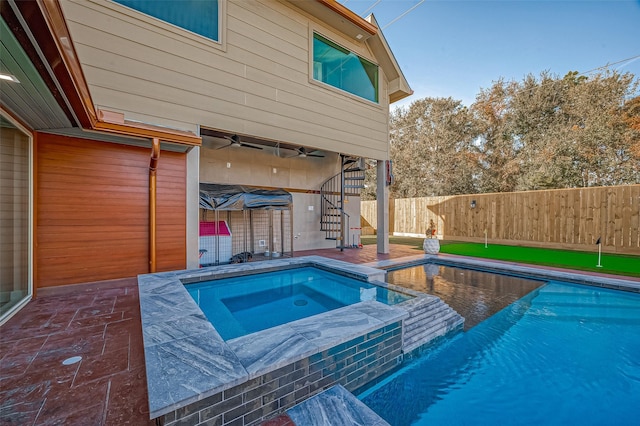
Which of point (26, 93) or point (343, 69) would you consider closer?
point (26, 93)

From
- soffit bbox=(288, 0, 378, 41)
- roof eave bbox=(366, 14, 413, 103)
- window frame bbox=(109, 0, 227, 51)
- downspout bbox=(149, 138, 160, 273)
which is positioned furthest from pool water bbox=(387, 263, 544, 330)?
soffit bbox=(288, 0, 378, 41)

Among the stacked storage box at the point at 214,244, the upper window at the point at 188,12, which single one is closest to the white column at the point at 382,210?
the stacked storage box at the point at 214,244

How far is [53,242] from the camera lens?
3990mm

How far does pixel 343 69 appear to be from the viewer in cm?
774

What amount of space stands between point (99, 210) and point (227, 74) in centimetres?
342

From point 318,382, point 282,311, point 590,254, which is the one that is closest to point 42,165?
point 282,311

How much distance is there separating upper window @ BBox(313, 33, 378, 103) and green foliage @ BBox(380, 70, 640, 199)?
10633 millimetres

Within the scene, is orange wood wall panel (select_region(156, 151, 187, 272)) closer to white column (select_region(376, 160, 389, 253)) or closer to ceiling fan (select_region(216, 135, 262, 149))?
ceiling fan (select_region(216, 135, 262, 149))

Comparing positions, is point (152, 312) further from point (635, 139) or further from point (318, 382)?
point (635, 139)

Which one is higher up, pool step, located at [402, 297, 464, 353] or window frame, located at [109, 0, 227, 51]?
window frame, located at [109, 0, 227, 51]

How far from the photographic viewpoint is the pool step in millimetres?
3174

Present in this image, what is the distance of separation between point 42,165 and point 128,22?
268cm

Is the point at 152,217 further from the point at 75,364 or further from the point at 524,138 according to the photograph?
the point at 524,138

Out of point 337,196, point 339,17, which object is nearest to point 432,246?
point 337,196
